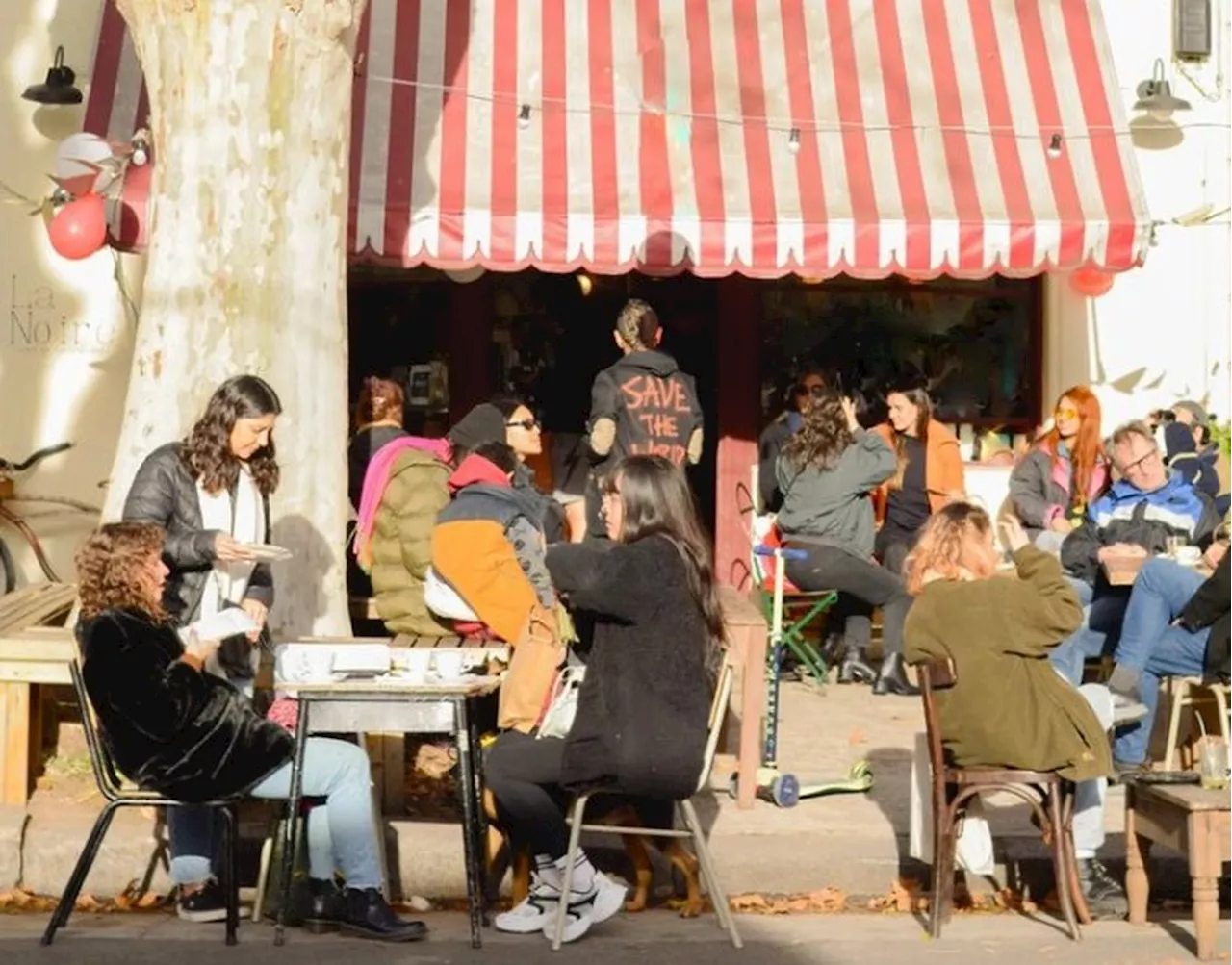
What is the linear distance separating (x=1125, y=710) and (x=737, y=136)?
4.43 m

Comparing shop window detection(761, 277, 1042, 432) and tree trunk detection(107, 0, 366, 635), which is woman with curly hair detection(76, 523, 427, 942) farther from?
shop window detection(761, 277, 1042, 432)

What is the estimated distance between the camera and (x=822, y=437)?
12.1 m

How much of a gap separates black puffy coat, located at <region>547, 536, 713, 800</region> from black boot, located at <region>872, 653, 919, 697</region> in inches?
165

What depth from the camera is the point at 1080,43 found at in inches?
531

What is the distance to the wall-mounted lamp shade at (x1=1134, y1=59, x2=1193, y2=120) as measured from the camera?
1374 centimetres

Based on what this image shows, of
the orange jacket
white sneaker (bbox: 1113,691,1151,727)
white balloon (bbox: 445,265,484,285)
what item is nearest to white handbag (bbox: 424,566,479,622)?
white sneaker (bbox: 1113,691,1151,727)

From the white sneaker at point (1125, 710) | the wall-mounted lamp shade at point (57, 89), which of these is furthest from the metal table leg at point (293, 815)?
the wall-mounted lamp shade at point (57, 89)

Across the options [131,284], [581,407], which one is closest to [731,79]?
[581,407]

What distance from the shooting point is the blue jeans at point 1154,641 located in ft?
32.6

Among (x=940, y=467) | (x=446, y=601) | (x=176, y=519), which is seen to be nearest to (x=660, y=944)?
(x=446, y=601)

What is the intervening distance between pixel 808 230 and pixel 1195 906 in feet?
17.1

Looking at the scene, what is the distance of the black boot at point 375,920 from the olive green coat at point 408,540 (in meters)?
2.05

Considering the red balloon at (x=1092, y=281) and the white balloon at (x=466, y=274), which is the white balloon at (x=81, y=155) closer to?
the white balloon at (x=466, y=274)

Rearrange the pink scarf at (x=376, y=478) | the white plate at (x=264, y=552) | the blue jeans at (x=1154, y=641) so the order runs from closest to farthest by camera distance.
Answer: the white plate at (x=264, y=552), the blue jeans at (x=1154, y=641), the pink scarf at (x=376, y=478)
